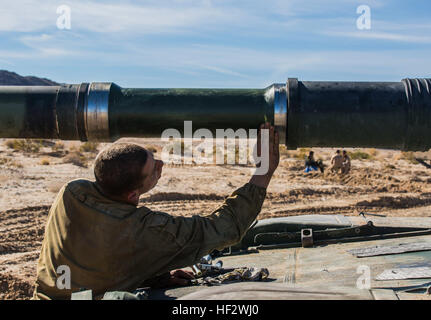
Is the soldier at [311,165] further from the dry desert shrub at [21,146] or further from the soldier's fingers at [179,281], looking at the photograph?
the soldier's fingers at [179,281]

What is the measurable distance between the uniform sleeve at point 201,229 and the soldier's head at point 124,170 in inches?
7.5

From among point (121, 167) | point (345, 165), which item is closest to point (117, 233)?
point (121, 167)

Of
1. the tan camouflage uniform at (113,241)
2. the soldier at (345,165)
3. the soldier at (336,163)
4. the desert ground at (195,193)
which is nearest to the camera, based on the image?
the tan camouflage uniform at (113,241)

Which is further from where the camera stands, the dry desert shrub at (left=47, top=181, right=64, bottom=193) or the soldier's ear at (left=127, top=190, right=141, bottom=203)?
the dry desert shrub at (left=47, top=181, right=64, bottom=193)

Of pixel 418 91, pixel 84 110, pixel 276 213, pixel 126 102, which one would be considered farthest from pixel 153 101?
pixel 276 213

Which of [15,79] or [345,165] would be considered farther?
[15,79]

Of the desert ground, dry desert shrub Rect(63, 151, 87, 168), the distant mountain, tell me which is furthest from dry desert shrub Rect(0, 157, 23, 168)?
the distant mountain

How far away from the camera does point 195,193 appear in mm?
15766

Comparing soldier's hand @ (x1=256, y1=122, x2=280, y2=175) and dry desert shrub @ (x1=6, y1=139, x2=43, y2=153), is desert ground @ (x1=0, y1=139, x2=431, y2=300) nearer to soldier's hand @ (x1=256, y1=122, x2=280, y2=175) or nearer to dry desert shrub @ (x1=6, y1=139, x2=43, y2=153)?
dry desert shrub @ (x1=6, y1=139, x2=43, y2=153)

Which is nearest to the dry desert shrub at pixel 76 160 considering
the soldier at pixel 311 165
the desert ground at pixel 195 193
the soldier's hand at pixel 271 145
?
the desert ground at pixel 195 193

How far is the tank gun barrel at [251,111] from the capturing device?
10.1ft

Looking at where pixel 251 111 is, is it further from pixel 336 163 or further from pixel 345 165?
pixel 345 165

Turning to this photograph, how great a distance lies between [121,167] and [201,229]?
0.56 meters

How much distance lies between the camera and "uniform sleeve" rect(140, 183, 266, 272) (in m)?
3.14
